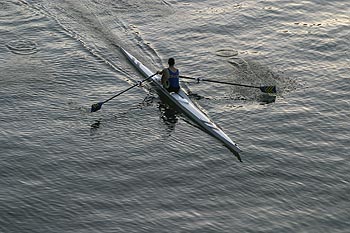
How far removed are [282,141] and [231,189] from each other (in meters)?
5.07

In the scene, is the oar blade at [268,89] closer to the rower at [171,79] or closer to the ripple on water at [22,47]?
Answer: the rower at [171,79]

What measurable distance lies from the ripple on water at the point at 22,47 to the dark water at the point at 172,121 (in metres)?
0.15

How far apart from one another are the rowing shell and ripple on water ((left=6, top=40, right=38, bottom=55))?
6678 millimetres

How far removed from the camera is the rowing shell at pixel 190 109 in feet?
106

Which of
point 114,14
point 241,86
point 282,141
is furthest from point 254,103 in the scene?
point 114,14

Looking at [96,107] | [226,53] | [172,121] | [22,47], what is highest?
[226,53]

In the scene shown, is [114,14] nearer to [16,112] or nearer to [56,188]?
[16,112]

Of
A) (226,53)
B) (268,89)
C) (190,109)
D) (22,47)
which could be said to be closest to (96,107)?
(190,109)

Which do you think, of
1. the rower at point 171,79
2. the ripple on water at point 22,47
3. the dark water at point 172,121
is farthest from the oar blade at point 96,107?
the ripple on water at point 22,47

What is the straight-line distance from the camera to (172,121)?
34938 millimetres

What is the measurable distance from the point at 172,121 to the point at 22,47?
12.7 metres

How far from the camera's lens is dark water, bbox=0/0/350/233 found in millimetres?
27750

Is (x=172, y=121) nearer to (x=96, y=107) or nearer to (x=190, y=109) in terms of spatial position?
(x=190, y=109)

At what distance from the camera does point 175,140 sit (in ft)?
109
